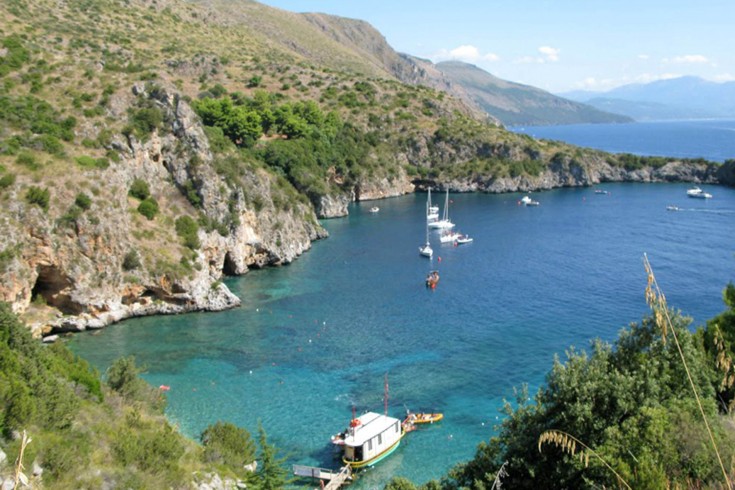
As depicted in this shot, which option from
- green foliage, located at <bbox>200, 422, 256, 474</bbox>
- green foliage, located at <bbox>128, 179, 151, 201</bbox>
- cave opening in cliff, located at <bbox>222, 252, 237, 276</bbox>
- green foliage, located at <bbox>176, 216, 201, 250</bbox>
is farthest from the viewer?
cave opening in cliff, located at <bbox>222, 252, 237, 276</bbox>

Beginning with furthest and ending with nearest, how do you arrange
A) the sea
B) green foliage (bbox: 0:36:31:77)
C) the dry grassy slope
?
the dry grassy slope
green foliage (bbox: 0:36:31:77)
the sea

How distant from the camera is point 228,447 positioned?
89.1ft

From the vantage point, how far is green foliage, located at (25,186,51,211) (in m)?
44.7

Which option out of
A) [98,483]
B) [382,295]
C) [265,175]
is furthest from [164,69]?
[98,483]

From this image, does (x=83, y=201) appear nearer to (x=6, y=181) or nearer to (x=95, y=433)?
(x=6, y=181)

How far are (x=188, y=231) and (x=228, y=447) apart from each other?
102ft

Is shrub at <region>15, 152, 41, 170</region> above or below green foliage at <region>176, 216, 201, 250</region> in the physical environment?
above

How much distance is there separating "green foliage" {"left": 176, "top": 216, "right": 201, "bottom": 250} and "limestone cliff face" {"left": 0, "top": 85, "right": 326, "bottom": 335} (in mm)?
643

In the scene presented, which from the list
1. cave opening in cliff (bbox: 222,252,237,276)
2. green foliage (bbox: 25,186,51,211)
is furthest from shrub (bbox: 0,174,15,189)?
cave opening in cliff (bbox: 222,252,237,276)

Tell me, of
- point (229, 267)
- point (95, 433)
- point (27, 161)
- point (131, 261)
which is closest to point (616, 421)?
point (95, 433)

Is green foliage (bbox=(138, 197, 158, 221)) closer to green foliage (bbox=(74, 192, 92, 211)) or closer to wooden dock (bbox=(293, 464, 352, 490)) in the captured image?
green foliage (bbox=(74, 192, 92, 211))

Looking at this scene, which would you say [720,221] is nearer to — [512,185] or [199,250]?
[512,185]

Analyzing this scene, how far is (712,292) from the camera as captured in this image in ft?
175

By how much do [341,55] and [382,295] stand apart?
15550cm
